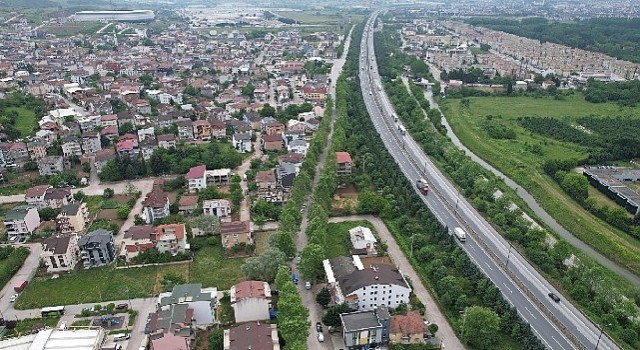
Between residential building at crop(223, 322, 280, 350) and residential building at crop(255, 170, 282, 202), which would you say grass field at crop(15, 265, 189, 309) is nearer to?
residential building at crop(223, 322, 280, 350)

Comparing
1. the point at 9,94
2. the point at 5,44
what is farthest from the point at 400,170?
the point at 5,44

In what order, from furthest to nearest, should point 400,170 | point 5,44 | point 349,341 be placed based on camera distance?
point 5,44
point 400,170
point 349,341

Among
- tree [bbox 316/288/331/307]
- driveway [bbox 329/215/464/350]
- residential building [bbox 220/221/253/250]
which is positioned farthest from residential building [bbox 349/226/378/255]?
residential building [bbox 220/221/253/250]

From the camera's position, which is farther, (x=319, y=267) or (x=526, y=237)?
(x=526, y=237)

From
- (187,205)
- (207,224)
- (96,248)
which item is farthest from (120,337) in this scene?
(187,205)

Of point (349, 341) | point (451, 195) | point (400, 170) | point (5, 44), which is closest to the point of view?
point (349, 341)

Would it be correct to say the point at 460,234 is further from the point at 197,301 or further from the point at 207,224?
the point at 197,301

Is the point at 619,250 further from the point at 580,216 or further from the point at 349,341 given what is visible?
the point at 349,341

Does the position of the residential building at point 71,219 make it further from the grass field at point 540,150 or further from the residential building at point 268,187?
the grass field at point 540,150
